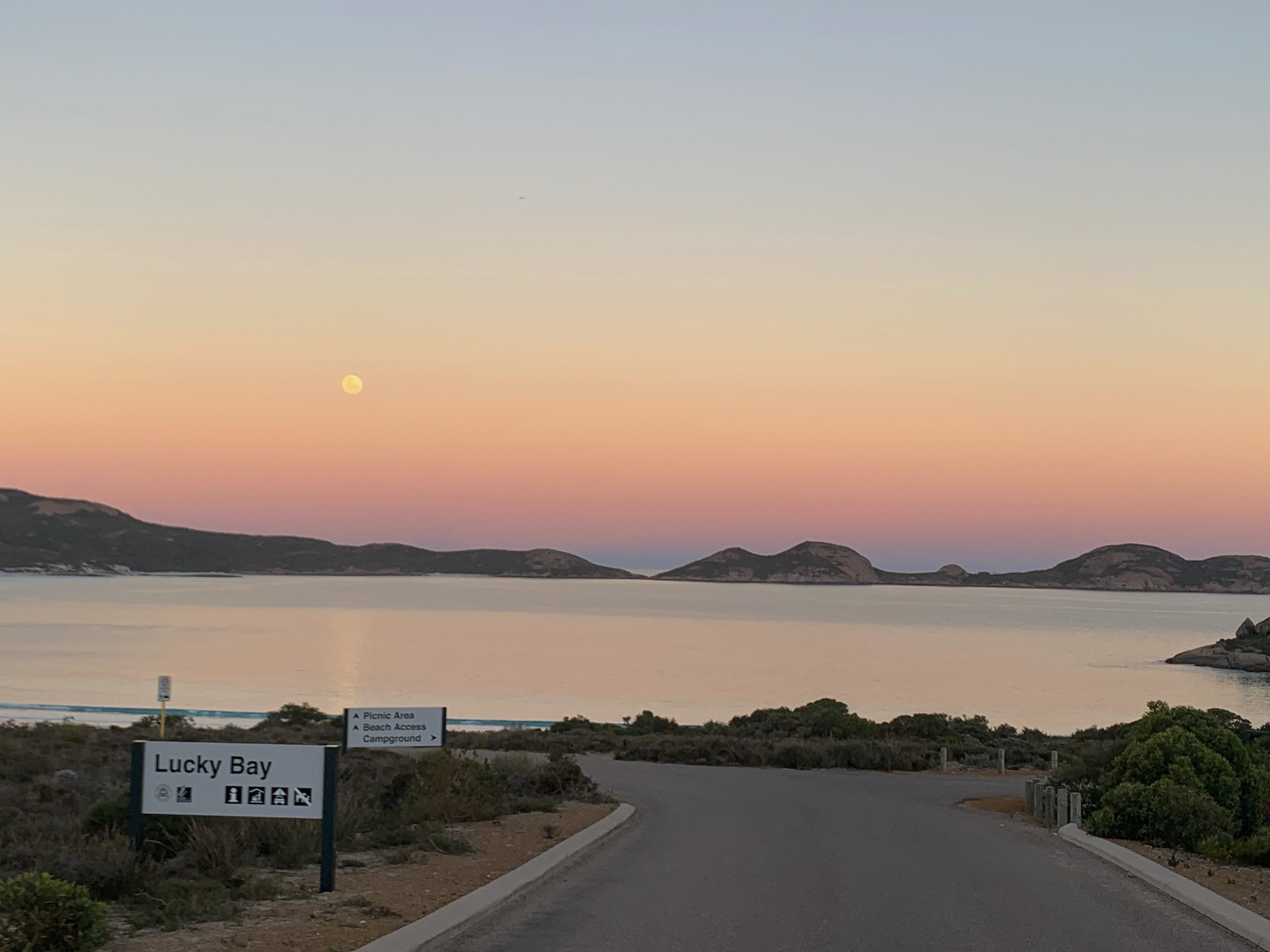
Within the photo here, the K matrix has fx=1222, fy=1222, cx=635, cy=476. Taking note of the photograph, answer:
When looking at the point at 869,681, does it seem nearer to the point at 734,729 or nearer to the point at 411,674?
the point at 411,674

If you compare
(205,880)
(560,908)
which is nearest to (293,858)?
(205,880)

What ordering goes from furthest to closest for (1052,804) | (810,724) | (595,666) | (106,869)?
(595,666)
(810,724)
(1052,804)
(106,869)

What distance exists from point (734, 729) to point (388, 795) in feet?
95.5

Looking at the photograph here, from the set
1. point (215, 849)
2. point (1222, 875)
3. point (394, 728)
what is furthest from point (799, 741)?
point (215, 849)

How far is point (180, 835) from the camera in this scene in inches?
420

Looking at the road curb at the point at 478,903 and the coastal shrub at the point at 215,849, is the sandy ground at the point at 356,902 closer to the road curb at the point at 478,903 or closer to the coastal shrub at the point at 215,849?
the road curb at the point at 478,903

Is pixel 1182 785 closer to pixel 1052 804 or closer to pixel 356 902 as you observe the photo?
pixel 1052 804

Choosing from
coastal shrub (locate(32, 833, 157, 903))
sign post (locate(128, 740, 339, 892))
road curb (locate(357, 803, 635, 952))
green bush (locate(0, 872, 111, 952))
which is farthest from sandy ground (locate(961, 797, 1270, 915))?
coastal shrub (locate(32, 833, 157, 903))

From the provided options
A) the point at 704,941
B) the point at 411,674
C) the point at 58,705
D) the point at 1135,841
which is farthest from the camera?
the point at 411,674

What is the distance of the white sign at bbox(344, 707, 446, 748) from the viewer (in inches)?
523

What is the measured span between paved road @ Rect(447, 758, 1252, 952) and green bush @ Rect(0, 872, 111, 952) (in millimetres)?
2298

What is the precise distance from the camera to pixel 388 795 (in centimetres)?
1627

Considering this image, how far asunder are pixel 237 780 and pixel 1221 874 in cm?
931

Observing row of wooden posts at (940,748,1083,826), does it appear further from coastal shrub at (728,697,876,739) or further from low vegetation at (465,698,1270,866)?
coastal shrub at (728,697,876,739)
